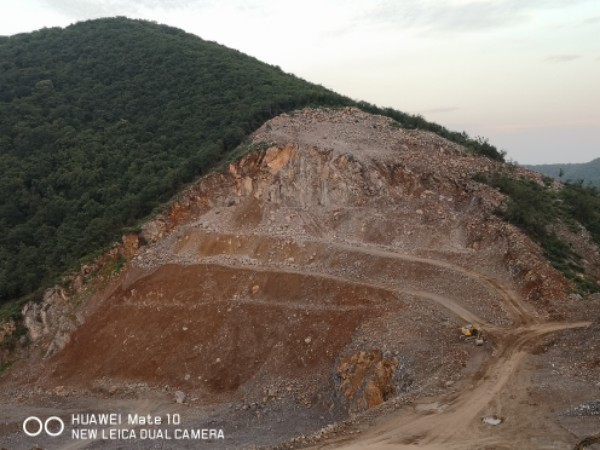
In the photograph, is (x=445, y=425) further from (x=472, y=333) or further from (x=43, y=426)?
(x=43, y=426)

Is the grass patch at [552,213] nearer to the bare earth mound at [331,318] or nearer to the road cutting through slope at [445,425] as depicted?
the bare earth mound at [331,318]

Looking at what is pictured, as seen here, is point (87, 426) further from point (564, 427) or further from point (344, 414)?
point (564, 427)

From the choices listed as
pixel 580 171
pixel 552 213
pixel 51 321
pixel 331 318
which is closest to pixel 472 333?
pixel 331 318

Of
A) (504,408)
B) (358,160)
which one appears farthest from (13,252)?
(504,408)

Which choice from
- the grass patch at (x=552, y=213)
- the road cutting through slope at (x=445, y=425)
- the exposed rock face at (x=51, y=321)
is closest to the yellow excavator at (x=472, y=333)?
the road cutting through slope at (x=445, y=425)

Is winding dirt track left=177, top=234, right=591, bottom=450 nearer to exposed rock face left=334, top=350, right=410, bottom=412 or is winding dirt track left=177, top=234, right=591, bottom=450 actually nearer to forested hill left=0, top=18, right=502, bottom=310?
exposed rock face left=334, top=350, right=410, bottom=412

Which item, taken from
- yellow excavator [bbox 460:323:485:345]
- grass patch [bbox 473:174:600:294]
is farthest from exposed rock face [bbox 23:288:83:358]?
grass patch [bbox 473:174:600:294]
